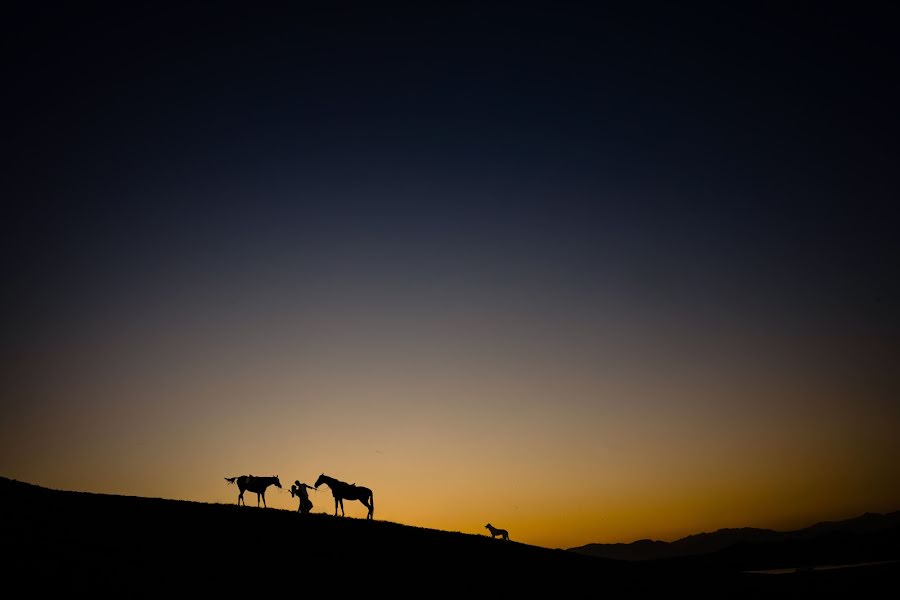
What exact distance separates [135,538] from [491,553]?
17.6 m

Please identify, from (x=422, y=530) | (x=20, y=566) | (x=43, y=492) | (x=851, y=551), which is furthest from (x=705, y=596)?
(x=851, y=551)

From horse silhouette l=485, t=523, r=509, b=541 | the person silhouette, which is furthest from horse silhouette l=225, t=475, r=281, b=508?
horse silhouette l=485, t=523, r=509, b=541

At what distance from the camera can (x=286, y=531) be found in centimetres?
2730

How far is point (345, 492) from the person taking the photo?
39781 millimetres

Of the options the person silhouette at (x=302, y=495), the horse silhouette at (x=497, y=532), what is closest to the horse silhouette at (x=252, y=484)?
the person silhouette at (x=302, y=495)

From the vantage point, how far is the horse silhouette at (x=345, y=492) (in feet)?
128

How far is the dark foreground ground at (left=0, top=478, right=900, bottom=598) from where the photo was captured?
63.3 ft

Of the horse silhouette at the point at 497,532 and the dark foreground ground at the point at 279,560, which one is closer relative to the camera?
the dark foreground ground at the point at 279,560

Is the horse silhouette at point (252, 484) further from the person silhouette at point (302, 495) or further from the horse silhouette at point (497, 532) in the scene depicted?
the horse silhouette at point (497, 532)

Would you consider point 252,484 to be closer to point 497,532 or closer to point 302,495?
point 302,495

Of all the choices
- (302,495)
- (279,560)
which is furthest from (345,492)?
(279,560)

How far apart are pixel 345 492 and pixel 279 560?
55.9 ft

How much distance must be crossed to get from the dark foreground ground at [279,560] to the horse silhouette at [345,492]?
640 centimetres

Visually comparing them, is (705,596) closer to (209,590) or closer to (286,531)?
(286,531)
